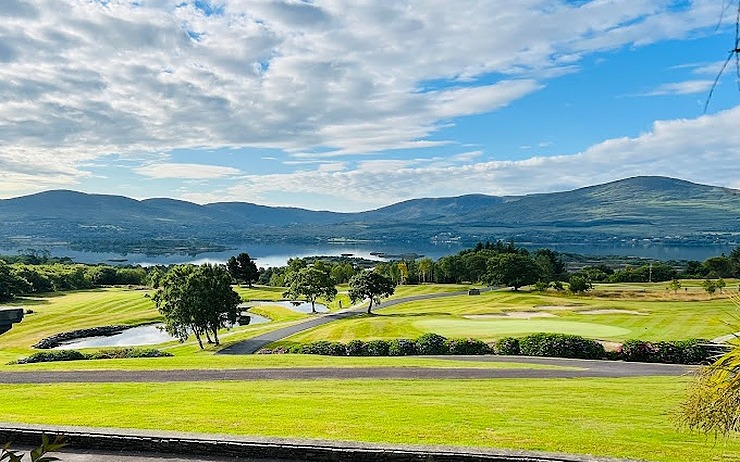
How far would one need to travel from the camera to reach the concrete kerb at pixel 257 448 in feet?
39.1

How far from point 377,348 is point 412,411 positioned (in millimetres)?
23555

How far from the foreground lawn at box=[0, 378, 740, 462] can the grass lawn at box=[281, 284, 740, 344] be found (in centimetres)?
2136

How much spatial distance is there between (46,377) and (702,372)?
28639mm

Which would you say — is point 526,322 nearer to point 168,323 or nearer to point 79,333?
point 168,323

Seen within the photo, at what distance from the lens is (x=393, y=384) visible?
23750 millimetres

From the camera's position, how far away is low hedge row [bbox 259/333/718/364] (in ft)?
113

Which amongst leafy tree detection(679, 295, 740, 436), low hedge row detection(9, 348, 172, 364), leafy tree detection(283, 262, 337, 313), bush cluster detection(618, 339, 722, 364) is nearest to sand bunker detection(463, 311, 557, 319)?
leafy tree detection(283, 262, 337, 313)

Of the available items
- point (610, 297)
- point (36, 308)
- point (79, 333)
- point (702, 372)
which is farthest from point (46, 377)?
point (610, 297)

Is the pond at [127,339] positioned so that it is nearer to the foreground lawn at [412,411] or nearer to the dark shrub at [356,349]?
the dark shrub at [356,349]

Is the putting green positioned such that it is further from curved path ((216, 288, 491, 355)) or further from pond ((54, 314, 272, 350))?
pond ((54, 314, 272, 350))

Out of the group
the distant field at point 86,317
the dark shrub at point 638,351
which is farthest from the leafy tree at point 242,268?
the dark shrub at point 638,351

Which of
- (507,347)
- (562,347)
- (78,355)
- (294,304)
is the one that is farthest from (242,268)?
(562,347)

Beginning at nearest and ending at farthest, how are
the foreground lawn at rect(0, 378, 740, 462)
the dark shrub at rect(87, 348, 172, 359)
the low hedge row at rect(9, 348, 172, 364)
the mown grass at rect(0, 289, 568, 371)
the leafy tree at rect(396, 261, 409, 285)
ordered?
the foreground lawn at rect(0, 378, 740, 462) → the mown grass at rect(0, 289, 568, 371) → the low hedge row at rect(9, 348, 172, 364) → the dark shrub at rect(87, 348, 172, 359) → the leafy tree at rect(396, 261, 409, 285)

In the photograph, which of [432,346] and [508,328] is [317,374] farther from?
[508,328]
